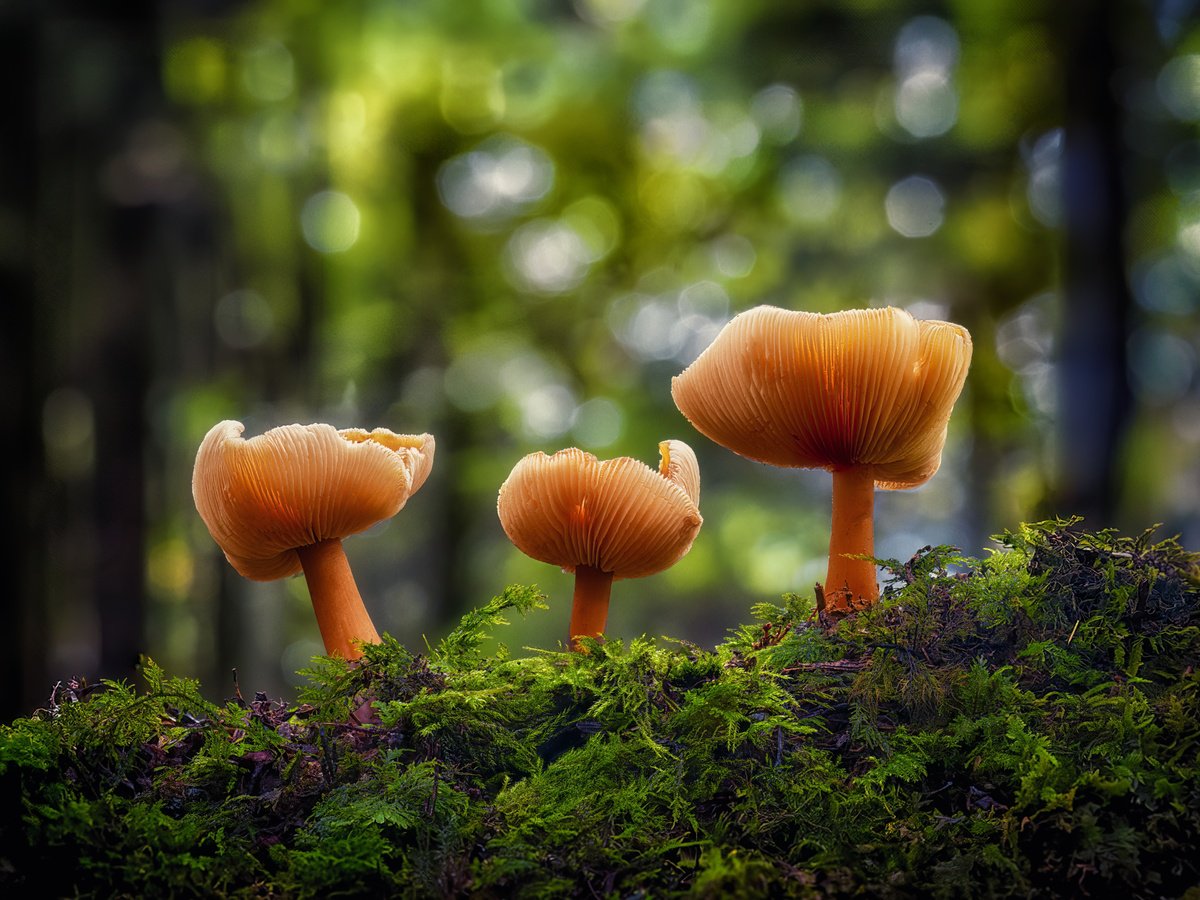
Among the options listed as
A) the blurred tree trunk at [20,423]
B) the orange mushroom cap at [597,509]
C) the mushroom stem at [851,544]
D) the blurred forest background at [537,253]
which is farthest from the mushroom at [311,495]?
the blurred forest background at [537,253]

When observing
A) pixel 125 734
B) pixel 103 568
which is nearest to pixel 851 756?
pixel 125 734

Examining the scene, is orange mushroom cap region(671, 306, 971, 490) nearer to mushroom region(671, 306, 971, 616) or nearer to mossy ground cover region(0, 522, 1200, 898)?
mushroom region(671, 306, 971, 616)

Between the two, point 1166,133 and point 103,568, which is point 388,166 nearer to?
point 103,568

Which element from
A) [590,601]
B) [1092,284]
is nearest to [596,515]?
[590,601]

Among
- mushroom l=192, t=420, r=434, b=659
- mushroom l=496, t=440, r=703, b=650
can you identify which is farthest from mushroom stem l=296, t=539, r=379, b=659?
mushroom l=496, t=440, r=703, b=650

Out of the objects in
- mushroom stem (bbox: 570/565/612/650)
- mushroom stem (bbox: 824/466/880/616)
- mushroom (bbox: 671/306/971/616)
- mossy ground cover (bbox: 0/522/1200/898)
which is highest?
mushroom (bbox: 671/306/971/616)

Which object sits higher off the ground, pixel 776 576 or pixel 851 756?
pixel 851 756
